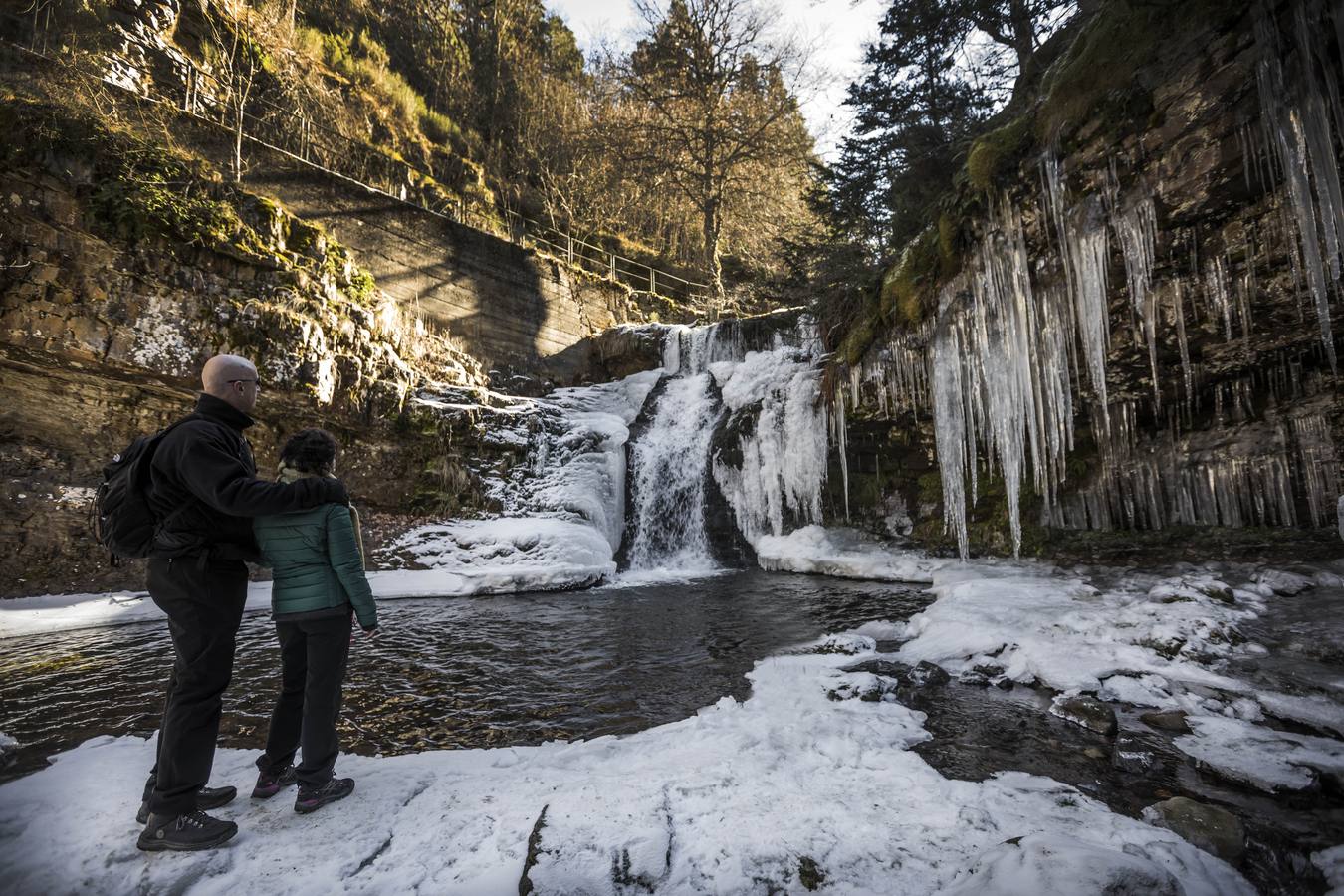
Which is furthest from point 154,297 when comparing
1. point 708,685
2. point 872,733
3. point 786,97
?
point 786,97

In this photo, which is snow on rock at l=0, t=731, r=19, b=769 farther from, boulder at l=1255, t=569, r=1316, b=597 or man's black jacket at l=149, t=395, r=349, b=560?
boulder at l=1255, t=569, r=1316, b=597

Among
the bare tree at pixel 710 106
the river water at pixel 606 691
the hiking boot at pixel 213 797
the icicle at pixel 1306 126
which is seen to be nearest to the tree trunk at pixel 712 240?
the bare tree at pixel 710 106

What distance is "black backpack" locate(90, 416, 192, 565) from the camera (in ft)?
6.97

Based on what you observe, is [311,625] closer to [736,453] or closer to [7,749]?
[7,749]

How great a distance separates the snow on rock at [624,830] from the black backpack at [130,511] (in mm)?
1121

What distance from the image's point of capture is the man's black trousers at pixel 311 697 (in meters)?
2.29

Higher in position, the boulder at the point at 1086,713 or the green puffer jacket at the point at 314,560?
the green puffer jacket at the point at 314,560

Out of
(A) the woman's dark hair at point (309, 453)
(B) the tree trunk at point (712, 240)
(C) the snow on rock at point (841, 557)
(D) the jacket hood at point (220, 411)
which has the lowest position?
(C) the snow on rock at point (841, 557)

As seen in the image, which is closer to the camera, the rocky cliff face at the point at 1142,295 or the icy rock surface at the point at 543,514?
the rocky cliff face at the point at 1142,295

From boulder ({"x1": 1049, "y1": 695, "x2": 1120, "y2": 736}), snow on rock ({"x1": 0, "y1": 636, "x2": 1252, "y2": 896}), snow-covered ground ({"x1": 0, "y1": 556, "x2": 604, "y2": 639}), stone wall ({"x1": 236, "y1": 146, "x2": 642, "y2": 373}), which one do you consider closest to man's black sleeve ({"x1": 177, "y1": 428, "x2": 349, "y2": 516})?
snow on rock ({"x1": 0, "y1": 636, "x2": 1252, "y2": 896})

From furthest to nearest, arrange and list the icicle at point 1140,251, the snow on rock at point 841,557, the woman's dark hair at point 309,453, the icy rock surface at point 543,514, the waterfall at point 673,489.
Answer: the waterfall at point 673,489 < the icy rock surface at point 543,514 < the snow on rock at point 841,557 < the icicle at point 1140,251 < the woman's dark hair at point 309,453

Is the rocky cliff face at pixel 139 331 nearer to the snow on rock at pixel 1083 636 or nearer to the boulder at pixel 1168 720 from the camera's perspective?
the snow on rock at pixel 1083 636

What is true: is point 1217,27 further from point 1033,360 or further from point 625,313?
point 625,313

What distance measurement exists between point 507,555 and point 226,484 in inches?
320
